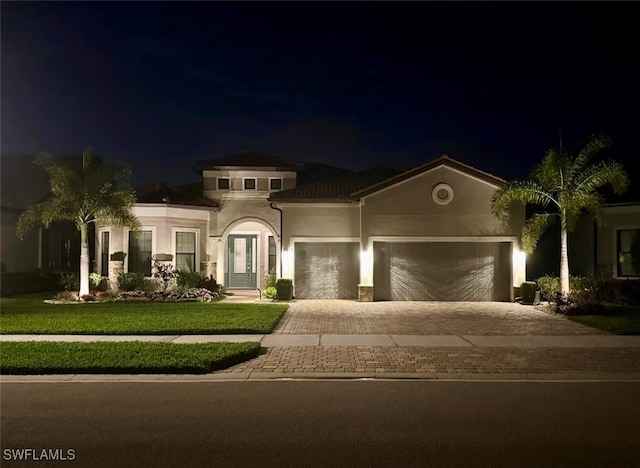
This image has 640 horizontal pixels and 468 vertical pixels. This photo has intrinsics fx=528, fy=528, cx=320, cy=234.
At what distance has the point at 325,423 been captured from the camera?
6301 mm

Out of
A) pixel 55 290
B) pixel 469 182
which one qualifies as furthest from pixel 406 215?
pixel 55 290

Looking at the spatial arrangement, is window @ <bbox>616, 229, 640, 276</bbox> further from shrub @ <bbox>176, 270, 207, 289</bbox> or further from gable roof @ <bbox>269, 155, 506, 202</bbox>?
shrub @ <bbox>176, 270, 207, 289</bbox>

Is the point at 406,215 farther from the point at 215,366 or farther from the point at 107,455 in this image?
the point at 107,455

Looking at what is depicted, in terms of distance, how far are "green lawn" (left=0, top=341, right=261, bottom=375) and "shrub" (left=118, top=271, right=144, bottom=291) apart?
9.27 meters

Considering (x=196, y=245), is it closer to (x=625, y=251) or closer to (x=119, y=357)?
(x=119, y=357)

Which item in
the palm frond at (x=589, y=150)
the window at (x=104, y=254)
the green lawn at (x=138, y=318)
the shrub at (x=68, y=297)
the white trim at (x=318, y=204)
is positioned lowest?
the green lawn at (x=138, y=318)

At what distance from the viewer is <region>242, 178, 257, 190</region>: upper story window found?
23219 millimetres

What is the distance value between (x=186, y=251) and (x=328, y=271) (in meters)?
5.99

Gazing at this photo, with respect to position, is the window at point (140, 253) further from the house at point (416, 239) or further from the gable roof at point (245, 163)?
the house at point (416, 239)

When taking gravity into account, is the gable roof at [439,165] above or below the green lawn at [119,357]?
above

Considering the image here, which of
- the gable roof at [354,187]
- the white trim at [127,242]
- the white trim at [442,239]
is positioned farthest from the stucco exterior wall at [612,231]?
the white trim at [127,242]

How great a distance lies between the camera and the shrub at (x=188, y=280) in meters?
20.1

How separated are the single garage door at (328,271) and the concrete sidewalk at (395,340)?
8.18 metres

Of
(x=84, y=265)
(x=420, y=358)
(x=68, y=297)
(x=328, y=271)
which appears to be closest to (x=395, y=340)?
(x=420, y=358)
